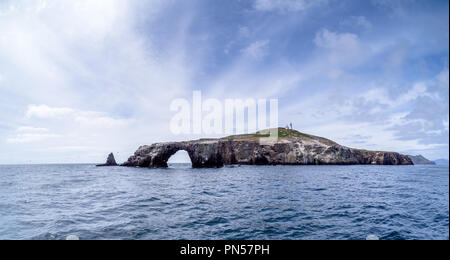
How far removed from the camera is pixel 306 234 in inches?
387

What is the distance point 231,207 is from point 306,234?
6.27 metres

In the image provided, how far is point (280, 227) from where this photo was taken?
1074 cm

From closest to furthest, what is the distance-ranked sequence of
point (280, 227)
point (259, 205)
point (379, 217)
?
point (280, 227) < point (379, 217) < point (259, 205)
